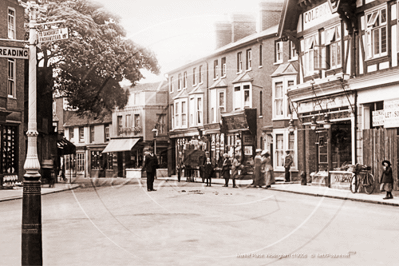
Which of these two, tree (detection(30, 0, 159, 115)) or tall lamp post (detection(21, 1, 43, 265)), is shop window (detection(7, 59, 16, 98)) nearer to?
tree (detection(30, 0, 159, 115))

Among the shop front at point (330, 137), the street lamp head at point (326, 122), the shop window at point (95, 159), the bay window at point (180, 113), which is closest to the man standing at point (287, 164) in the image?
the shop front at point (330, 137)

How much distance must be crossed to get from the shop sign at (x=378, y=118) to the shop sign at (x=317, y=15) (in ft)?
20.4

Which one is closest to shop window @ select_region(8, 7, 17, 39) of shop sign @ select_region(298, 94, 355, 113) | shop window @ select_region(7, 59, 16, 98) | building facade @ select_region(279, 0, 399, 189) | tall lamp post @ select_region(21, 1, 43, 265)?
shop window @ select_region(7, 59, 16, 98)

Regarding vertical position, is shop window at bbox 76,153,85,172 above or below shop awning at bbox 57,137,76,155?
below

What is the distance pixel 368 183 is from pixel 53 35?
Result: 1783 centimetres

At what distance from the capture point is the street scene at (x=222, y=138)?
9945 millimetres

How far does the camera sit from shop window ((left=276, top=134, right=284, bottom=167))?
39750 mm

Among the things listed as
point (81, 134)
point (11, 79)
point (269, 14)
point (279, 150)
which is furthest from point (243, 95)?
point (81, 134)

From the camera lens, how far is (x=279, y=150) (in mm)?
39969

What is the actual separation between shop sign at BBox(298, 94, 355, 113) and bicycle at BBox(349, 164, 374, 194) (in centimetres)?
415

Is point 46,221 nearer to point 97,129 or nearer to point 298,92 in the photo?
point 298,92

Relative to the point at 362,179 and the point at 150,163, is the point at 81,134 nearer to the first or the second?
the point at 150,163

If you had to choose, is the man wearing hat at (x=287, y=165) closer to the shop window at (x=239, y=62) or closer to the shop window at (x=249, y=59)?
the shop window at (x=249, y=59)

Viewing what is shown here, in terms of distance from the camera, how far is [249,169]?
1763 inches
